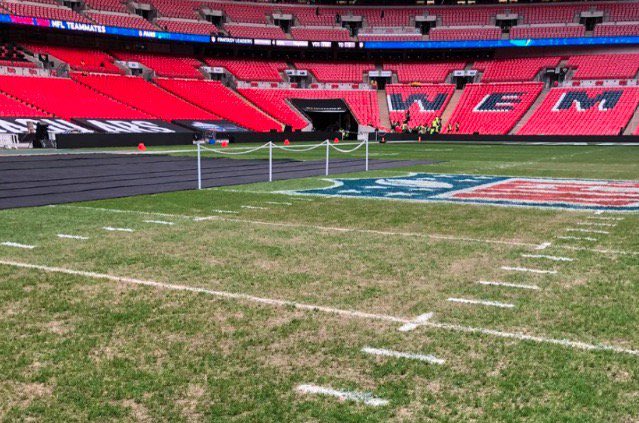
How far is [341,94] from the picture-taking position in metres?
67.4

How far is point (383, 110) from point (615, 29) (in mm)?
24752

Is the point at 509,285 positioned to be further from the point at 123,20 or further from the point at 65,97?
the point at 123,20

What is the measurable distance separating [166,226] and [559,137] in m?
46.1

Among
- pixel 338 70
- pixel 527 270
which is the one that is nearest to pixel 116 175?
pixel 527 270

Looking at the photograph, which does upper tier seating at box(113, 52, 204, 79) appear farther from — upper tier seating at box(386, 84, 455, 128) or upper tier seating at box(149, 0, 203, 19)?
upper tier seating at box(386, 84, 455, 128)

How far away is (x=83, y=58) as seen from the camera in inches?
2191

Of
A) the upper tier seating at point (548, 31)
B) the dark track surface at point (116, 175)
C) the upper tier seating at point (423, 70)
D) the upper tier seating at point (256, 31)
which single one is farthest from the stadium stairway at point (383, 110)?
the dark track surface at point (116, 175)

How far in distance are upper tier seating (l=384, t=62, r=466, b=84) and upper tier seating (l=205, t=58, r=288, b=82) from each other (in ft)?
40.1

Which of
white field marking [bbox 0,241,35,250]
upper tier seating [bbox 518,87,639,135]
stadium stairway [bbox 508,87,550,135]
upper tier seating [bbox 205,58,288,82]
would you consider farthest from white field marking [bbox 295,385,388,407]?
upper tier seating [bbox 205,58,288,82]

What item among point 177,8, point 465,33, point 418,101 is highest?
point 177,8

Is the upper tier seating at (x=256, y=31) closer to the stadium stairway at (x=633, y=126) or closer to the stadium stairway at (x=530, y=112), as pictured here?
the stadium stairway at (x=530, y=112)

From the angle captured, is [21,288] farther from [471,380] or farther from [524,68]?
[524,68]

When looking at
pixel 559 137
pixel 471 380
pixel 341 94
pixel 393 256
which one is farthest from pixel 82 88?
pixel 471 380

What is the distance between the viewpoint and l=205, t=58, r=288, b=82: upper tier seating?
6612cm
